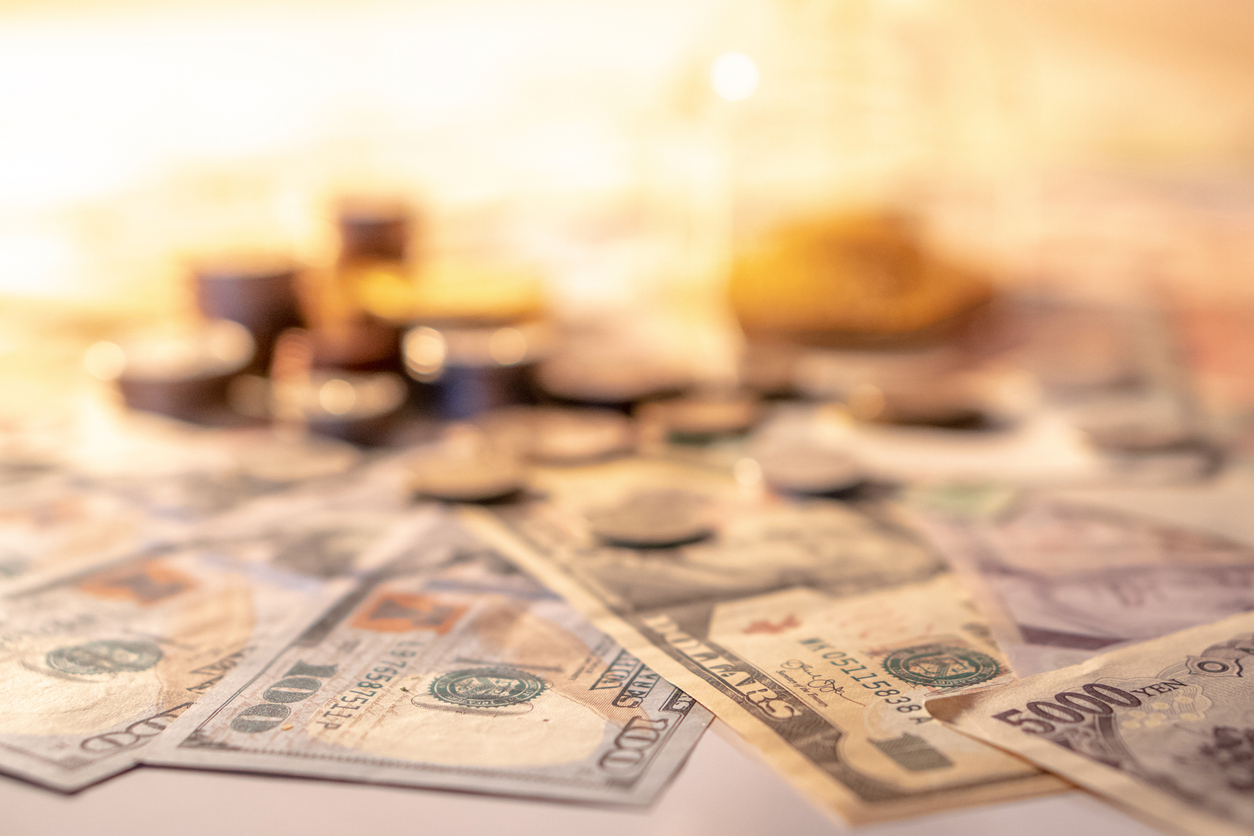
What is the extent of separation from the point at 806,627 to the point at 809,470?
0.89 feet

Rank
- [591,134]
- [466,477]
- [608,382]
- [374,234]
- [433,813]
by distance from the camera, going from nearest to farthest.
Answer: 1. [433,813]
2. [466,477]
3. [608,382]
4. [374,234]
5. [591,134]

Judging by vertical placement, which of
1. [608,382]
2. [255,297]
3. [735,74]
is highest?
[735,74]

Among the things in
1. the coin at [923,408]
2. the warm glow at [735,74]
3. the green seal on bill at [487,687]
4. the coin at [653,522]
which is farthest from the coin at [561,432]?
the warm glow at [735,74]

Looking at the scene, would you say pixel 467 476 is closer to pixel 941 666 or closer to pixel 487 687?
pixel 487 687

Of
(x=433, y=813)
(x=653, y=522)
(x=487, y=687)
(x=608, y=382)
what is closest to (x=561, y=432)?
(x=608, y=382)

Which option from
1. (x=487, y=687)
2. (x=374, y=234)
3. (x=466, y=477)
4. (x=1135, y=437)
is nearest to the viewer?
(x=487, y=687)

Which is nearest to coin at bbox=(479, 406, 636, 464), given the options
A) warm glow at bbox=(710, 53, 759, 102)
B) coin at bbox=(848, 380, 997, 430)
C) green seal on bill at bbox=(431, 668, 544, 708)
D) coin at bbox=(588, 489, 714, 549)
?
coin at bbox=(588, 489, 714, 549)

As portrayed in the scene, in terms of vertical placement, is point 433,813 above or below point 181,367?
below

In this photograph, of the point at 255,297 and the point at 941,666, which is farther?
the point at 255,297

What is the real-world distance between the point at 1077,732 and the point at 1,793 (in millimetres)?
510

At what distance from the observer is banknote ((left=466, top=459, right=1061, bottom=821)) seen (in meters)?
0.48

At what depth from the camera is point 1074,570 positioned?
714 mm

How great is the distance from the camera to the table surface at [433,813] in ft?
1.46

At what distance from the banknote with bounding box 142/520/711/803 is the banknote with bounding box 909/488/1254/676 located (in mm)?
230
